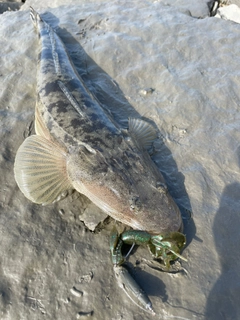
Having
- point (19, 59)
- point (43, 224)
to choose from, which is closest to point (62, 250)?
point (43, 224)

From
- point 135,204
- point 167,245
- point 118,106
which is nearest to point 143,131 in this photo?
point 118,106

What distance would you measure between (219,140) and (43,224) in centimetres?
235

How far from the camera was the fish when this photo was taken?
8.99 feet

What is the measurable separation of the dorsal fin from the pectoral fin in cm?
94

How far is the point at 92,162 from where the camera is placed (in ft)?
9.78

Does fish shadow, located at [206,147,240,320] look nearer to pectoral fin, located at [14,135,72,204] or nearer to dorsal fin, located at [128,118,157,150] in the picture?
dorsal fin, located at [128,118,157,150]

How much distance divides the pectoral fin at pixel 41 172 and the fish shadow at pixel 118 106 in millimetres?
1052

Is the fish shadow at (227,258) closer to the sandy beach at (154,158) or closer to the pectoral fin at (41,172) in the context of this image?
the sandy beach at (154,158)

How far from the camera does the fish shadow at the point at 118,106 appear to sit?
10.2 feet

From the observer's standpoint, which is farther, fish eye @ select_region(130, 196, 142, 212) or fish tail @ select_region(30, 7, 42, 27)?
fish tail @ select_region(30, 7, 42, 27)

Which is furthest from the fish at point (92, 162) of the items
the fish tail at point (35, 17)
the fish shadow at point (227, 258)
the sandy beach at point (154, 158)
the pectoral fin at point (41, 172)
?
the fish tail at point (35, 17)

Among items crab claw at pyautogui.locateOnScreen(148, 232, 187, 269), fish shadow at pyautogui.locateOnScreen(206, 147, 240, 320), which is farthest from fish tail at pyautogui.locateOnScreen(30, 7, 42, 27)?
crab claw at pyautogui.locateOnScreen(148, 232, 187, 269)

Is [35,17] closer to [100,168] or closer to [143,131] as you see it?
[143,131]

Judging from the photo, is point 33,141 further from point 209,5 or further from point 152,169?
point 209,5
